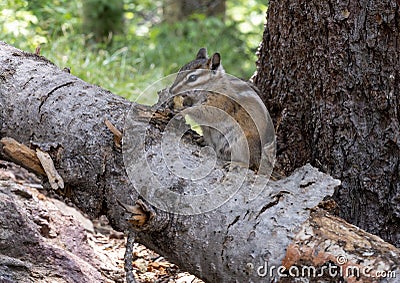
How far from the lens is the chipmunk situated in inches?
116

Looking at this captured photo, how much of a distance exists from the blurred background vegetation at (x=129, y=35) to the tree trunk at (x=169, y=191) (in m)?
1.56

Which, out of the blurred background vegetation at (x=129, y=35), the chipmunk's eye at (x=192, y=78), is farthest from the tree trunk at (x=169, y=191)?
the blurred background vegetation at (x=129, y=35)

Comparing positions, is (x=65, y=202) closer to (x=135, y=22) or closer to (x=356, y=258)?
(x=356, y=258)

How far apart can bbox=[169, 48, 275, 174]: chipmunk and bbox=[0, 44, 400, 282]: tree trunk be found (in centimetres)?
40

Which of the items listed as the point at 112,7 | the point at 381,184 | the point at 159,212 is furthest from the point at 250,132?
the point at 112,7

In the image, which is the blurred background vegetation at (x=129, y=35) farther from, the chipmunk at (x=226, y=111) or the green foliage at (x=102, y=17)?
the chipmunk at (x=226, y=111)

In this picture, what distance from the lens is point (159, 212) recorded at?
227 cm

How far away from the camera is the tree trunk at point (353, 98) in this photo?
265 centimetres

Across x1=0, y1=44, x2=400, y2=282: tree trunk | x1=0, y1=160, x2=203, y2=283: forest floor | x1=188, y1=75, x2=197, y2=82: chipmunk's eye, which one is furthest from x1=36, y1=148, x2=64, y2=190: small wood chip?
x1=188, y1=75, x2=197, y2=82: chipmunk's eye

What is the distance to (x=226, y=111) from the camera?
10.6 ft

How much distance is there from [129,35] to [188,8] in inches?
54.7

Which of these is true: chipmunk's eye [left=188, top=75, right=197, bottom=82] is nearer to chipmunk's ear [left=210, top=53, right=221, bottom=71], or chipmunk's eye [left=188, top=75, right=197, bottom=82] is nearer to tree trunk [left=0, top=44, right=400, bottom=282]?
chipmunk's ear [left=210, top=53, right=221, bottom=71]

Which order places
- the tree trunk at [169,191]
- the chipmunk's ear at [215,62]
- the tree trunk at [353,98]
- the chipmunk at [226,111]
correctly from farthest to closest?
the chipmunk's ear at [215,62], the chipmunk at [226,111], the tree trunk at [353,98], the tree trunk at [169,191]

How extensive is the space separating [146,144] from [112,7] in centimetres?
706
